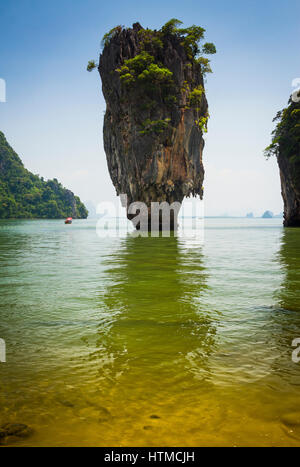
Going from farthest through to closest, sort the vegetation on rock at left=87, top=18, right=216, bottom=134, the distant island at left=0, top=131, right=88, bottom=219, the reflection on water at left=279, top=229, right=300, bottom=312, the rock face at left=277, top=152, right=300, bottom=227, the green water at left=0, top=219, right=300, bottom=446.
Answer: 1. the distant island at left=0, top=131, right=88, bottom=219
2. the rock face at left=277, top=152, right=300, bottom=227
3. the vegetation on rock at left=87, top=18, right=216, bottom=134
4. the reflection on water at left=279, top=229, right=300, bottom=312
5. the green water at left=0, top=219, right=300, bottom=446

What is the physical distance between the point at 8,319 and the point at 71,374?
222 centimetres

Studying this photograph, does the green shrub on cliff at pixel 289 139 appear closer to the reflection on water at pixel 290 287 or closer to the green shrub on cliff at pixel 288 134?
the green shrub on cliff at pixel 288 134

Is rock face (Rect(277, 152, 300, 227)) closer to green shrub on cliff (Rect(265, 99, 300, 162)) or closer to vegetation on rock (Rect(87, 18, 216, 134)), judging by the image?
green shrub on cliff (Rect(265, 99, 300, 162))

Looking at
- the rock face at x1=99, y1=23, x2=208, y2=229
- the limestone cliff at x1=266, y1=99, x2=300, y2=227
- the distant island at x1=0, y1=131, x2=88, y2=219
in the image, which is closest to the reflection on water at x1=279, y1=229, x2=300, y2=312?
the rock face at x1=99, y1=23, x2=208, y2=229

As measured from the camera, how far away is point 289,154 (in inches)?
1383

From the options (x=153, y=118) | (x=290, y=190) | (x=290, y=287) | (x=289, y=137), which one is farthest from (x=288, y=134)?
(x=290, y=287)

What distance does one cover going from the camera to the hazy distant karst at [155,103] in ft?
104

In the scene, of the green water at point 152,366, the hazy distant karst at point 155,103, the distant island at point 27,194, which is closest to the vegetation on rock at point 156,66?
the hazy distant karst at point 155,103

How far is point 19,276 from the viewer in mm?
8477

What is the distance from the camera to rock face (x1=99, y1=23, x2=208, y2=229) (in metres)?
32.1

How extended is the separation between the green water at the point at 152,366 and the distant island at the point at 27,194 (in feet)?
341

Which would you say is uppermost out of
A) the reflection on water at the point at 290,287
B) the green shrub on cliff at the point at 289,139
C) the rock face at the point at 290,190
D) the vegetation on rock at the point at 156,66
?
the vegetation on rock at the point at 156,66

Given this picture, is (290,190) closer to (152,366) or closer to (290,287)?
(290,287)

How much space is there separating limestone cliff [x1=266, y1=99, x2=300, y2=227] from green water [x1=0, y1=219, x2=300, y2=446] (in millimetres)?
31433
